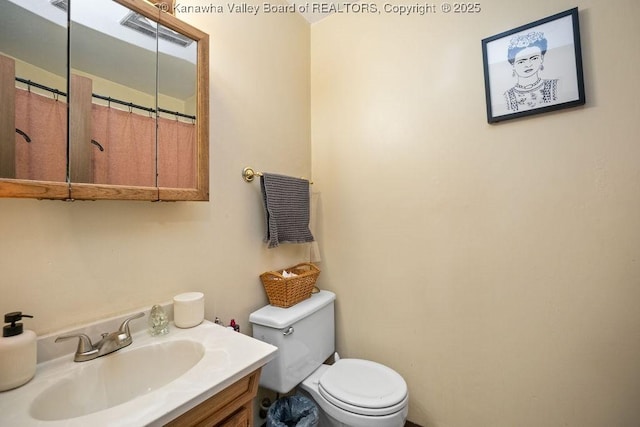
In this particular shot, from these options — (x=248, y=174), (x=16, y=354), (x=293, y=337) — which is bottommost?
(x=293, y=337)

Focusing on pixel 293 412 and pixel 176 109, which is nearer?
pixel 176 109

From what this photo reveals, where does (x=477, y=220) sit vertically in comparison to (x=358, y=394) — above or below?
above

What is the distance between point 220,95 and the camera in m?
1.24

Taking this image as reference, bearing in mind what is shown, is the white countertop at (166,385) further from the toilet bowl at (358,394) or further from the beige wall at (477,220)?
the beige wall at (477,220)

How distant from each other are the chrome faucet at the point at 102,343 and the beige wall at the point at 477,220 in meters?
1.08

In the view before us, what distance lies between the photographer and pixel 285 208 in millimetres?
1441

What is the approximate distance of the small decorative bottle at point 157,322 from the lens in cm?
94

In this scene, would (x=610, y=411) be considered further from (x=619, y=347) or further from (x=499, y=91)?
(x=499, y=91)

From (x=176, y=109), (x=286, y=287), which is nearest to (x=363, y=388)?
(x=286, y=287)

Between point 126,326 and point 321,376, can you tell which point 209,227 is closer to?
point 126,326

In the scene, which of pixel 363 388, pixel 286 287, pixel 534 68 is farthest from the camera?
pixel 286 287

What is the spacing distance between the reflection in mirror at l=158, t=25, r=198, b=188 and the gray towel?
391mm

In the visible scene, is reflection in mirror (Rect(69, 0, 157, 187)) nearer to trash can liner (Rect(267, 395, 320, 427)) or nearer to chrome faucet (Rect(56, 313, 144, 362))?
chrome faucet (Rect(56, 313, 144, 362))

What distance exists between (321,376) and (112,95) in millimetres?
1471
